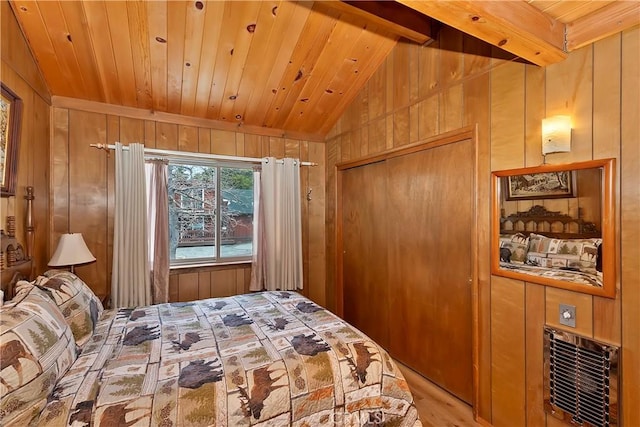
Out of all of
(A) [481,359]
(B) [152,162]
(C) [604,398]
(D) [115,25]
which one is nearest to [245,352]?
(A) [481,359]

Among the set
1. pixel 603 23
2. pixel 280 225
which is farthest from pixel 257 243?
pixel 603 23

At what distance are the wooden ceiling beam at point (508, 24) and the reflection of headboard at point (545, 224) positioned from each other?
2.78ft

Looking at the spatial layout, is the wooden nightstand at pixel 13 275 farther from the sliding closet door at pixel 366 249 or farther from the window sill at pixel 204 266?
the sliding closet door at pixel 366 249

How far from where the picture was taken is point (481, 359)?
2.11m

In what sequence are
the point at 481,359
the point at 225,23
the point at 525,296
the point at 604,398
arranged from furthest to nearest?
the point at 225,23, the point at 481,359, the point at 525,296, the point at 604,398

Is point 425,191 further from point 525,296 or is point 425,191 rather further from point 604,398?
point 604,398

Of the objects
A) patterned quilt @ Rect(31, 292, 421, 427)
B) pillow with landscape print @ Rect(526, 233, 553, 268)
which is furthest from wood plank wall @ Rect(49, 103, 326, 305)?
pillow with landscape print @ Rect(526, 233, 553, 268)

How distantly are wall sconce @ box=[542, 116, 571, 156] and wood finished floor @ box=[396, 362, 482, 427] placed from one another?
1845mm

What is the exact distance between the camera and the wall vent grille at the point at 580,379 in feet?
4.89

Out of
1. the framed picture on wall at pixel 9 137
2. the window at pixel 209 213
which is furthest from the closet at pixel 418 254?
the framed picture on wall at pixel 9 137

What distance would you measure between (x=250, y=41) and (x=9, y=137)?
5.58ft

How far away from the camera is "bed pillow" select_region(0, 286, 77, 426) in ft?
3.62

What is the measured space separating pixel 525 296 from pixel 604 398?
556 mm

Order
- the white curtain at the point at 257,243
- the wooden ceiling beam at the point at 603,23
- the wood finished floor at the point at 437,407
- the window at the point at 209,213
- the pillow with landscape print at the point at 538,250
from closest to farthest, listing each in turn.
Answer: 1. the wooden ceiling beam at the point at 603,23
2. the pillow with landscape print at the point at 538,250
3. the wood finished floor at the point at 437,407
4. the window at the point at 209,213
5. the white curtain at the point at 257,243
